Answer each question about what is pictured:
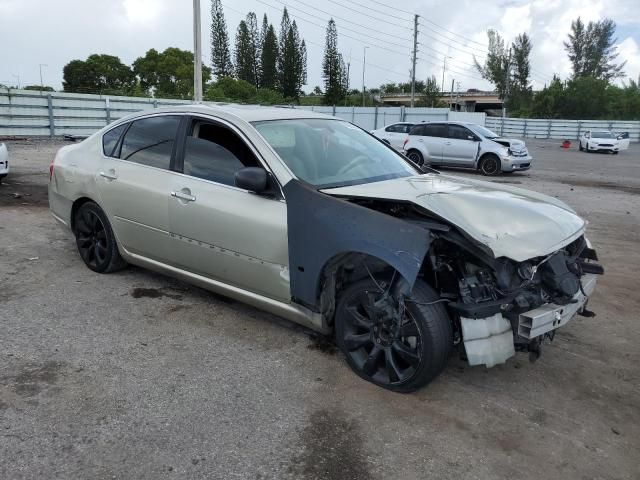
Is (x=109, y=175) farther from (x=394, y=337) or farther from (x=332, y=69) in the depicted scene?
(x=332, y=69)

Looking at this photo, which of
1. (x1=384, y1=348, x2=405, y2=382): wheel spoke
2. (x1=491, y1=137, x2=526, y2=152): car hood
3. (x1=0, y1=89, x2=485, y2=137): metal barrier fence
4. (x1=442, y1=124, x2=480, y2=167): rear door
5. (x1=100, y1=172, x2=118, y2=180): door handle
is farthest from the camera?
(x1=0, y1=89, x2=485, y2=137): metal barrier fence

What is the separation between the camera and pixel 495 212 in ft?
10.4

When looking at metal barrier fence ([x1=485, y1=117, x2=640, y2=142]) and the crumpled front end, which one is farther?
metal barrier fence ([x1=485, y1=117, x2=640, y2=142])

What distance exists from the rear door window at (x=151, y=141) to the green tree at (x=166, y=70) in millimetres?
72810

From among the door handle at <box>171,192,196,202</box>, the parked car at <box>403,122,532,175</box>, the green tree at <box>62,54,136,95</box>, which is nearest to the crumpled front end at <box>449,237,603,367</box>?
the door handle at <box>171,192,196,202</box>

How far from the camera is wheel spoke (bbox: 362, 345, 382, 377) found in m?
3.23

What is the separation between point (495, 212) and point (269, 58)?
3165 inches

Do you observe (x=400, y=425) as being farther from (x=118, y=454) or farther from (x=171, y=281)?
(x=171, y=281)

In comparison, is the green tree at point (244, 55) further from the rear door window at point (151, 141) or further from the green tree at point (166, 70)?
the rear door window at point (151, 141)

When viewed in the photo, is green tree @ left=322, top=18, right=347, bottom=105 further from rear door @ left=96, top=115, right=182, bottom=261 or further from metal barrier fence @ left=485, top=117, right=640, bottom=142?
rear door @ left=96, top=115, right=182, bottom=261

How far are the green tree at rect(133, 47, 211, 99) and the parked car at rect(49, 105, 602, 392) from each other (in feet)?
241

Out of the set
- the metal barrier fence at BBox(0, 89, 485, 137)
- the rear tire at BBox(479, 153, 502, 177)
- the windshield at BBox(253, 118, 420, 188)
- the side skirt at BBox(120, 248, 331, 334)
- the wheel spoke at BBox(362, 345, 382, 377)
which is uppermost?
the metal barrier fence at BBox(0, 89, 485, 137)

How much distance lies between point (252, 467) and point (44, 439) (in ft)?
3.55

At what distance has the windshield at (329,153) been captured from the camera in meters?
3.75
